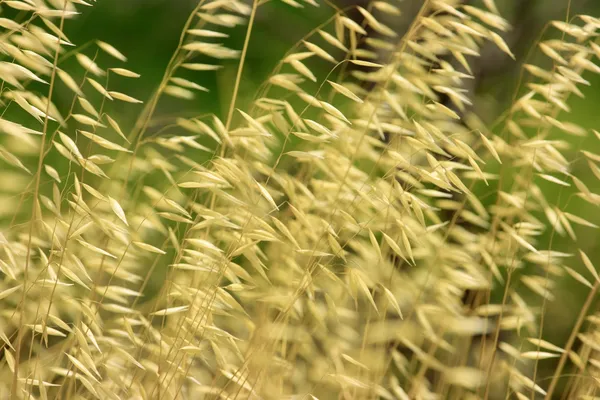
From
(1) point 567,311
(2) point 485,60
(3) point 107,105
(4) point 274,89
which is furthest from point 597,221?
(3) point 107,105

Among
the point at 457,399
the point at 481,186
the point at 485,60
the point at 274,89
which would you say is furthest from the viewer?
the point at 274,89

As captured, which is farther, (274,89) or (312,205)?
(274,89)

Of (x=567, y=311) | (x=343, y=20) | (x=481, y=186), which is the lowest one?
(x=567, y=311)

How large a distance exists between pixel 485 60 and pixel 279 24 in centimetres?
91

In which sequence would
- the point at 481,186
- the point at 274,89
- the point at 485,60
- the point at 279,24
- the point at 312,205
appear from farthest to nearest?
the point at 279,24, the point at 274,89, the point at 481,186, the point at 485,60, the point at 312,205

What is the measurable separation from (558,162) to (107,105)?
177 centimetres

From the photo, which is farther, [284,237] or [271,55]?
[271,55]

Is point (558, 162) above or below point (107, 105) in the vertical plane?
above

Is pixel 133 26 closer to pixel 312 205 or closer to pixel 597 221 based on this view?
pixel 312 205

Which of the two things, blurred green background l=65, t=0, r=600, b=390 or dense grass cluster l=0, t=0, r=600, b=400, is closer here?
dense grass cluster l=0, t=0, r=600, b=400

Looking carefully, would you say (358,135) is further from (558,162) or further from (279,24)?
(279,24)

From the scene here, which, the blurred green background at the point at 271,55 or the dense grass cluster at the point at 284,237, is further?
the blurred green background at the point at 271,55

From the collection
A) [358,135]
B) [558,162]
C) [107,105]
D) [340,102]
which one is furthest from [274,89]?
[558,162]

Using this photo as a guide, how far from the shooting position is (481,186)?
2.37 metres
